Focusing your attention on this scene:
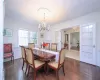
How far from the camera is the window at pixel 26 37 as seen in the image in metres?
5.20

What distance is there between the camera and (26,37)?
5.55 m

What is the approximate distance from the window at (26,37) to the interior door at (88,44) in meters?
3.68

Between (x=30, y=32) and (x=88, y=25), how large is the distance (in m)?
4.06

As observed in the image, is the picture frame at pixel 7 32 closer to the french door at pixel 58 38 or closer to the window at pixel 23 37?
the window at pixel 23 37

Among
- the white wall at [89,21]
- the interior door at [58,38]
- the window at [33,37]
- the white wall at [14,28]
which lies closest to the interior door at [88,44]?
the white wall at [89,21]

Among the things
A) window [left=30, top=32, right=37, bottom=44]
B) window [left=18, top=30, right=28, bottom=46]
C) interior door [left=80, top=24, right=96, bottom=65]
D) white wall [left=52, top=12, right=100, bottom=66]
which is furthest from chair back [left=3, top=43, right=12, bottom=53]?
interior door [left=80, top=24, right=96, bottom=65]

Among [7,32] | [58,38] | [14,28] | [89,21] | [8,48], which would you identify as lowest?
[8,48]

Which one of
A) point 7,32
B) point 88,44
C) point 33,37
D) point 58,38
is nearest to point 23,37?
point 33,37

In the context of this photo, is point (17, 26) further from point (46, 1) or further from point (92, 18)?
point (92, 18)

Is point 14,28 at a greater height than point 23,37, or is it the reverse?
point 14,28

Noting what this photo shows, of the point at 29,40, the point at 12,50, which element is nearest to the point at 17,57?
the point at 12,50

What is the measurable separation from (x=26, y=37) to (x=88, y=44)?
421 centimetres

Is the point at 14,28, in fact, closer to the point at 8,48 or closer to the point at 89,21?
the point at 8,48

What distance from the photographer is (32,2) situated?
9.36 ft
